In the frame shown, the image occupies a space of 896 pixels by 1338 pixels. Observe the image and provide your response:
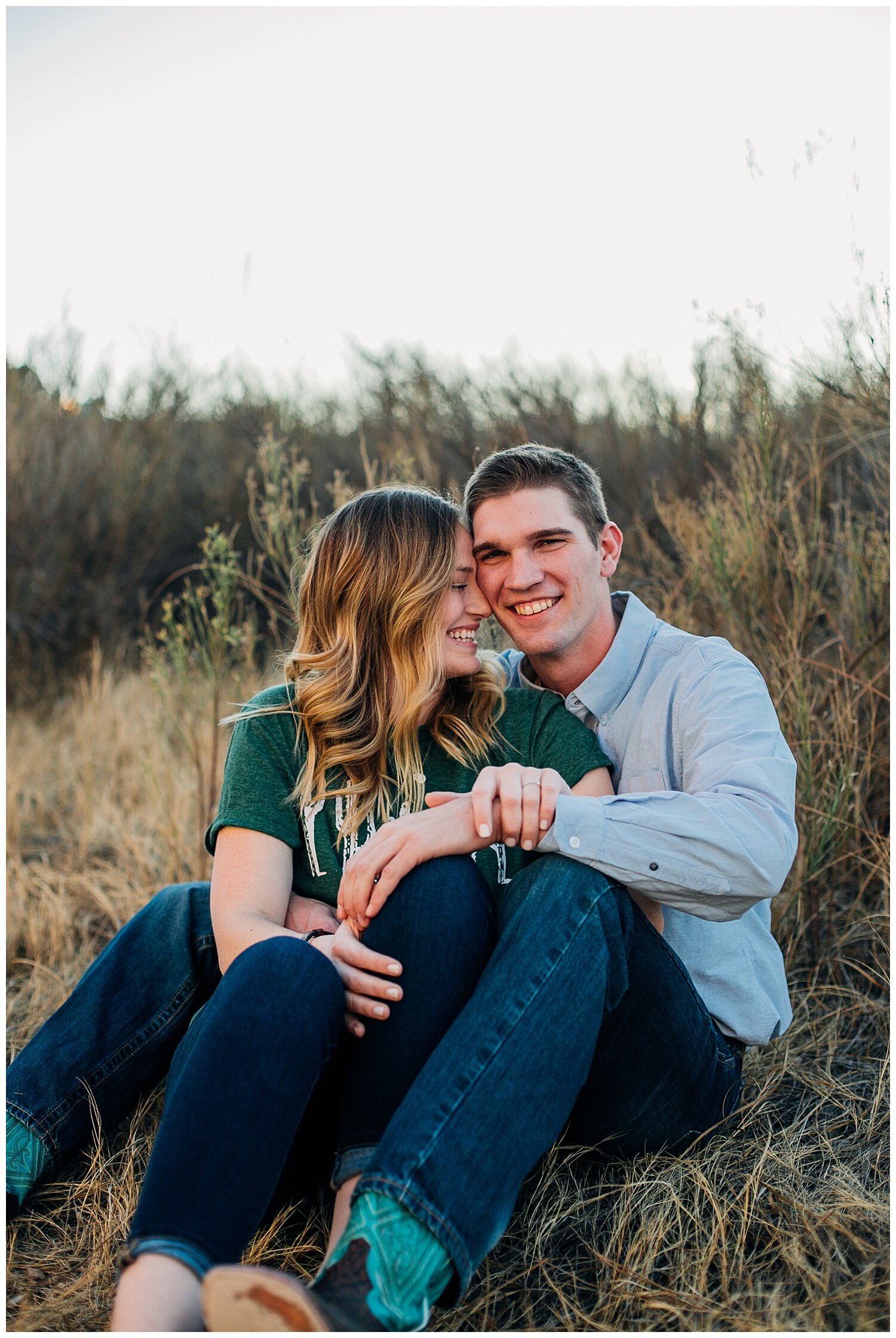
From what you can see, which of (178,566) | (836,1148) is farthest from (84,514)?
(836,1148)

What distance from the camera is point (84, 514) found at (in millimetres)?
6496

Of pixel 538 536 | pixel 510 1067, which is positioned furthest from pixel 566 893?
pixel 538 536

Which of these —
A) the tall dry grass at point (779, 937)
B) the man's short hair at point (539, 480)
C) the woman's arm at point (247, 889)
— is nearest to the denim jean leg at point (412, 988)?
the woman's arm at point (247, 889)

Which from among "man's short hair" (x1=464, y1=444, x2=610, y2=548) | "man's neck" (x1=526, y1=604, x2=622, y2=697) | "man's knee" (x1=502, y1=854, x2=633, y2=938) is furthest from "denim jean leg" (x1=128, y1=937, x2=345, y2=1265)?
"man's short hair" (x1=464, y1=444, x2=610, y2=548)

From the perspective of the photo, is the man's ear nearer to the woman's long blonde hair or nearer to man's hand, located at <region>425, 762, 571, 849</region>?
the woman's long blonde hair

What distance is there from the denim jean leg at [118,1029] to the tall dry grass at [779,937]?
0.10 m

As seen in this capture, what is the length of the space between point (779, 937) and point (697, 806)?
135cm

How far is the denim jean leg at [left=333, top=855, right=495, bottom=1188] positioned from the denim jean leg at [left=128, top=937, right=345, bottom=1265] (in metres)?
0.08

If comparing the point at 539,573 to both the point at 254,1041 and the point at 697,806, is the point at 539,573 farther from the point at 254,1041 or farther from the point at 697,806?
the point at 254,1041

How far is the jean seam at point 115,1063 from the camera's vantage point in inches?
76.0

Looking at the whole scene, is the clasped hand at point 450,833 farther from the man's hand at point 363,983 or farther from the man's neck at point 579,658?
the man's neck at point 579,658

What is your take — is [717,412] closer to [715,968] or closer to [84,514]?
[715,968]

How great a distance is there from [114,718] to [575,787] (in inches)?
138

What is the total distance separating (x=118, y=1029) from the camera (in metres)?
2.02
